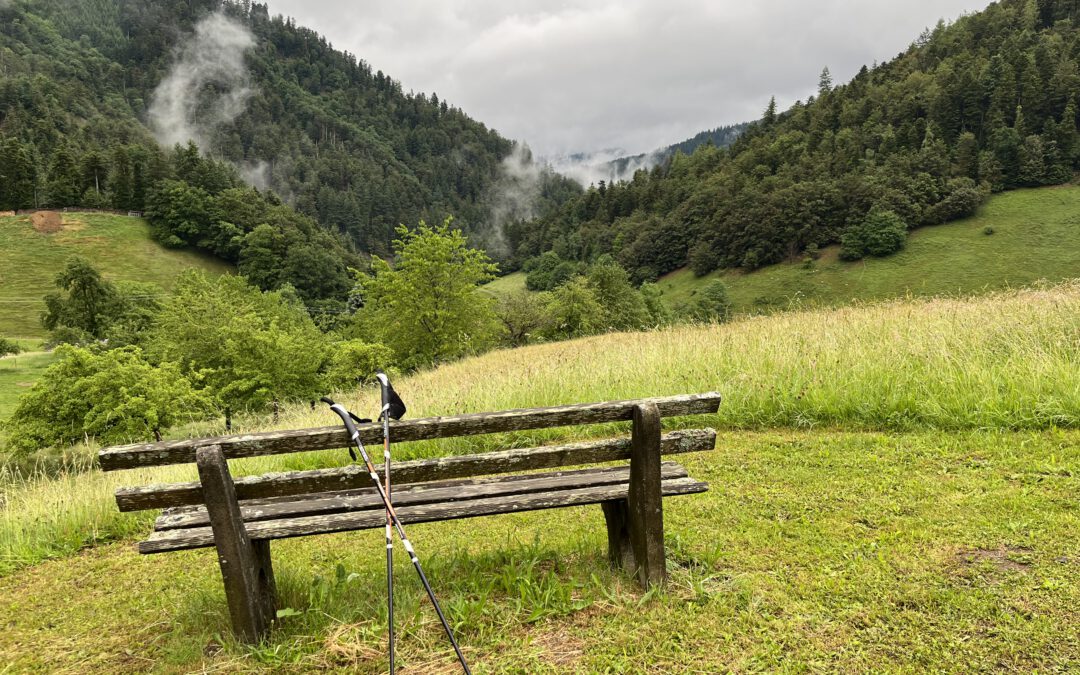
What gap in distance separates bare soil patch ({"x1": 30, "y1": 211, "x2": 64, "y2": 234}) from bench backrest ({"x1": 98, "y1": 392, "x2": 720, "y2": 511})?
9516 cm

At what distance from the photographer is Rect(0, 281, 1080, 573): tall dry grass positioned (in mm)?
5719

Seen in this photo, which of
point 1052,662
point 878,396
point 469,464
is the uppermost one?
point 469,464

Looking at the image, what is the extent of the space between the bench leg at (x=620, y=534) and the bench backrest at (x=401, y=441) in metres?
0.55

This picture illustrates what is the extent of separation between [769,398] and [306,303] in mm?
84764

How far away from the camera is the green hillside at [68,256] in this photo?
58.9 meters

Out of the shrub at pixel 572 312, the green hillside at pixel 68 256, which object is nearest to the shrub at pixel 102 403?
the shrub at pixel 572 312

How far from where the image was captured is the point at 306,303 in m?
82.4

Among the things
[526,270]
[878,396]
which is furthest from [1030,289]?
[526,270]

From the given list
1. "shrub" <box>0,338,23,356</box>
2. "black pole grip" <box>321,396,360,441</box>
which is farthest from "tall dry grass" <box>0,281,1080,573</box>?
"shrub" <box>0,338,23,356</box>

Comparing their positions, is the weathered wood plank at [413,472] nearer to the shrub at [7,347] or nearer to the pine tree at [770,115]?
the shrub at [7,347]

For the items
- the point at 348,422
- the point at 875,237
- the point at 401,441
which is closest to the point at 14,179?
the point at 348,422

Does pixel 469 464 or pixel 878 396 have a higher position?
pixel 469 464

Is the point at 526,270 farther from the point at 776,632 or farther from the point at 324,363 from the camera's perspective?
the point at 776,632

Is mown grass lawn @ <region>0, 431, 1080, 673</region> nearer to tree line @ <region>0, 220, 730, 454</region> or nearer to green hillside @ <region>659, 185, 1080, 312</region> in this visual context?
tree line @ <region>0, 220, 730, 454</region>
